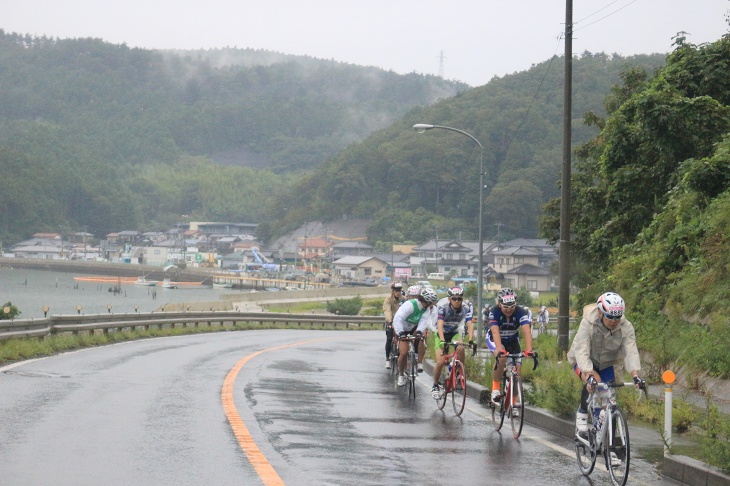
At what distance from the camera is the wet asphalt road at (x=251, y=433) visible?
8633 mm

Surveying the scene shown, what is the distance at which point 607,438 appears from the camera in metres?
8.95

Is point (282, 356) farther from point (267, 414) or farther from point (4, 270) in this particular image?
point (4, 270)

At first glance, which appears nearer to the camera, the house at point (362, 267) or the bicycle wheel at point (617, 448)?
the bicycle wheel at point (617, 448)

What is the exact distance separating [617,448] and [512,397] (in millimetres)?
3293

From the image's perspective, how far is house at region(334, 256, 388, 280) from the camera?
142250 mm

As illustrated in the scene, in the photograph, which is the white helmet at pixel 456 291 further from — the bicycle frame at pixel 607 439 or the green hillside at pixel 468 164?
the green hillside at pixel 468 164

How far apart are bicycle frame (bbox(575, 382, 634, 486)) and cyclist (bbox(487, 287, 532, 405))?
105 inches

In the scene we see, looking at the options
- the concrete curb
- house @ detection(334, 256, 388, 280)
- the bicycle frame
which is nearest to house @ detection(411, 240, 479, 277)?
house @ detection(334, 256, 388, 280)

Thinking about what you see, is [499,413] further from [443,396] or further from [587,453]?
[587,453]

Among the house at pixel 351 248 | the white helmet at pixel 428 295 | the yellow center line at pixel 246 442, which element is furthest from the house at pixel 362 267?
the yellow center line at pixel 246 442

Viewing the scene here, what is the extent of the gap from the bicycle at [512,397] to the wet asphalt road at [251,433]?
0.53 ft

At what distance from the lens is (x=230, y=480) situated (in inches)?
321

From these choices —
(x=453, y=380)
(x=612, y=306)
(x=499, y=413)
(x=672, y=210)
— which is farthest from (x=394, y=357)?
(x=612, y=306)

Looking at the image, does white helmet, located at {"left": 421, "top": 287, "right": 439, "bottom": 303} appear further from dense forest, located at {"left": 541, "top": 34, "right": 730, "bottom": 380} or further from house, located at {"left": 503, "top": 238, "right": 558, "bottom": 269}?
house, located at {"left": 503, "top": 238, "right": 558, "bottom": 269}
